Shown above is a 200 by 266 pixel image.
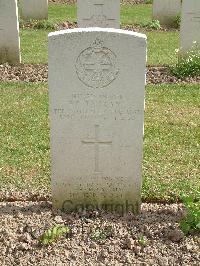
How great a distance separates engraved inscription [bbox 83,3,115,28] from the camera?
8.46 m

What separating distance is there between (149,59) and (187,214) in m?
6.01

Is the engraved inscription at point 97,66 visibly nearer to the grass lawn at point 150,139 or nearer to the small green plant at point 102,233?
the small green plant at point 102,233

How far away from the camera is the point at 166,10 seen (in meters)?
13.4

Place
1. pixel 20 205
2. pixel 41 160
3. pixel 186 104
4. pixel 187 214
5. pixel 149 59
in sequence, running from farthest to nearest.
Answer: pixel 149 59, pixel 186 104, pixel 41 160, pixel 20 205, pixel 187 214

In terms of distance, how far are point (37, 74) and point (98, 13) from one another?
5.03 feet

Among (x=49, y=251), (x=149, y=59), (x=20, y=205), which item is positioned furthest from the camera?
(x=149, y=59)

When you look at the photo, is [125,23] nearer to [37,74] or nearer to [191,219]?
[37,74]

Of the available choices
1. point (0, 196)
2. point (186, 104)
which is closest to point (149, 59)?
point (186, 104)

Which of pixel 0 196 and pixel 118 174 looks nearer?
pixel 118 174

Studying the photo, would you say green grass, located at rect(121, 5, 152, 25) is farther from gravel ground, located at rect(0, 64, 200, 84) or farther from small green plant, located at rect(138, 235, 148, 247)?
small green plant, located at rect(138, 235, 148, 247)

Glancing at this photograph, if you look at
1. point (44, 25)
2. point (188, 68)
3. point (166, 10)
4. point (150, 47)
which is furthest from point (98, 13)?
point (166, 10)

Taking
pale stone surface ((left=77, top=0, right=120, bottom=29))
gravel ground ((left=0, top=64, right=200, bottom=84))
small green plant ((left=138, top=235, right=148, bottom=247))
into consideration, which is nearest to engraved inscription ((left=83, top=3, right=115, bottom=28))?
pale stone surface ((left=77, top=0, right=120, bottom=29))

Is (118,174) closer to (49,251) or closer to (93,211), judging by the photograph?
(93,211)

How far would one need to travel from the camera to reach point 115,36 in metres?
3.62
